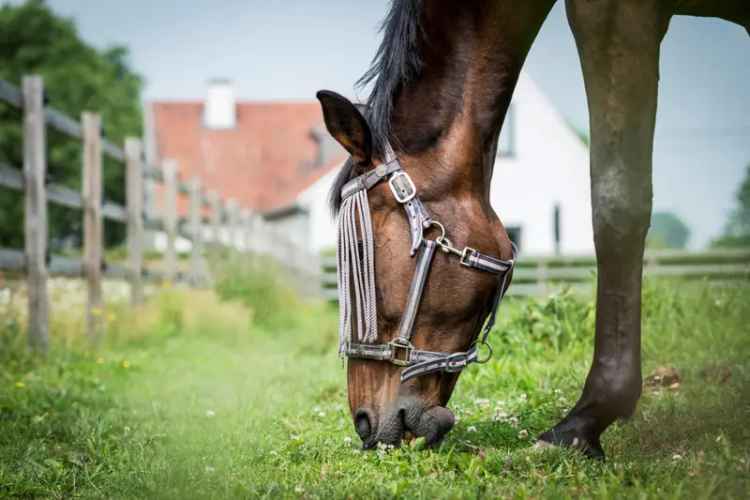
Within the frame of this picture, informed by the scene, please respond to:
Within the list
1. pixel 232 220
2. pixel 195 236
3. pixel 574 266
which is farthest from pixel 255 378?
pixel 574 266

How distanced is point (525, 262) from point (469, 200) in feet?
52.6

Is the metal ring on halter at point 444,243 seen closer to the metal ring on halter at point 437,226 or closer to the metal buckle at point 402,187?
the metal ring on halter at point 437,226

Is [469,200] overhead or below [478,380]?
overhead

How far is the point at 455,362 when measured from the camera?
254cm

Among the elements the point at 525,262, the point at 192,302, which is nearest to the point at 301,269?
the point at 525,262

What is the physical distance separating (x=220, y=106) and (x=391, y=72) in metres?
30.8

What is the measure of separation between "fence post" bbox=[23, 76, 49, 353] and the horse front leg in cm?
475

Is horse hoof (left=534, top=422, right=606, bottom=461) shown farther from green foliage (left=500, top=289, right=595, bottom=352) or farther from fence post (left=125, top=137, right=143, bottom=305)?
fence post (left=125, top=137, right=143, bottom=305)

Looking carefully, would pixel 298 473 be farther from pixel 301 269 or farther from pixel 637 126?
pixel 301 269

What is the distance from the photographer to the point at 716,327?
5.00 metres

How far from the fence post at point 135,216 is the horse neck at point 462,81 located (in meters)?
6.94

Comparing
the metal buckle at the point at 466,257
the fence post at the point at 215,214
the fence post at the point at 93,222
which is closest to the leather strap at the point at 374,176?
the metal buckle at the point at 466,257

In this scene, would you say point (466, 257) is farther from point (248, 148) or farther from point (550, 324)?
point (248, 148)

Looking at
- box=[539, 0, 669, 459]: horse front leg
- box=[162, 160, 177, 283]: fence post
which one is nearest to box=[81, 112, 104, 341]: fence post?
box=[162, 160, 177, 283]: fence post
